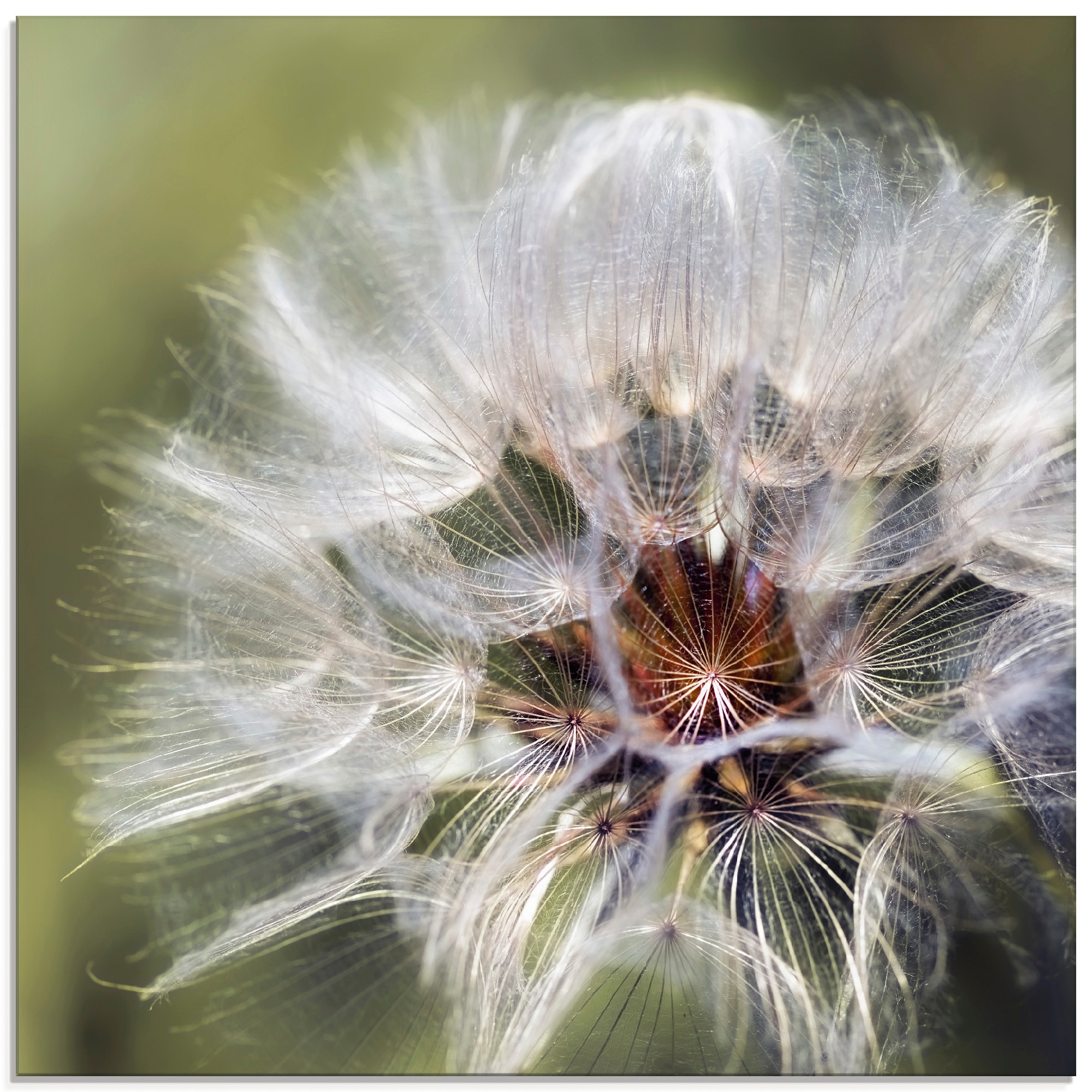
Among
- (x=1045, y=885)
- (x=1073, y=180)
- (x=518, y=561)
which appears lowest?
(x=1045, y=885)

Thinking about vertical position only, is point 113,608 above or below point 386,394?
below

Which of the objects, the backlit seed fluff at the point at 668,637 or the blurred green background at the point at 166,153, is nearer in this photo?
the backlit seed fluff at the point at 668,637

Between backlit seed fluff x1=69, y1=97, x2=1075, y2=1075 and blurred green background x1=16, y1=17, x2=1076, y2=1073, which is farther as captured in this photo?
blurred green background x1=16, y1=17, x2=1076, y2=1073

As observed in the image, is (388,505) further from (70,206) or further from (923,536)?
(70,206)

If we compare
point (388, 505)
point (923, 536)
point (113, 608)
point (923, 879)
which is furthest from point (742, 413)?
point (113, 608)
